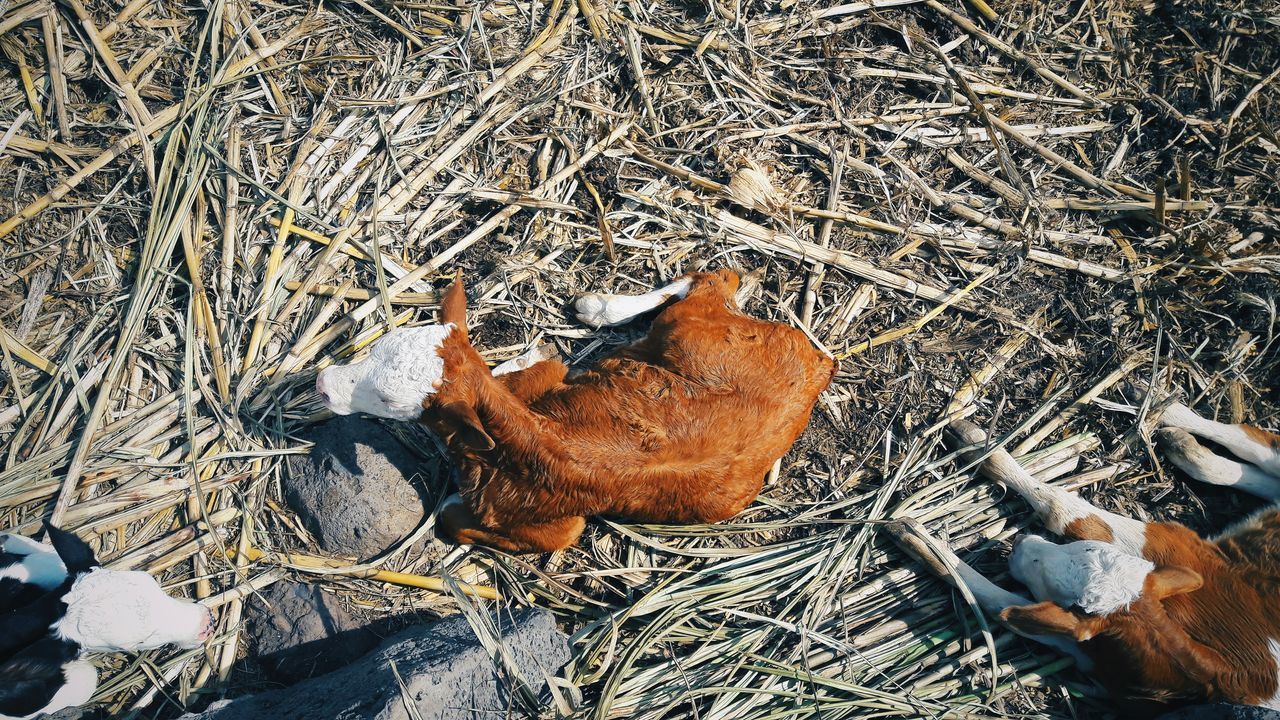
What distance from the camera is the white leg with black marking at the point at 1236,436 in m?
5.00

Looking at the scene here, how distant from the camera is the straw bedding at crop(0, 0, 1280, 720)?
4672mm

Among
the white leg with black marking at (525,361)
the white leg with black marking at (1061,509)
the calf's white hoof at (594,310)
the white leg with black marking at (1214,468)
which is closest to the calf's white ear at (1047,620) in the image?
the white leg with black marking at (1061,509)

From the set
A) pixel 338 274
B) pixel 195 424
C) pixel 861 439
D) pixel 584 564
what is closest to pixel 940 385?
pixel 861 439

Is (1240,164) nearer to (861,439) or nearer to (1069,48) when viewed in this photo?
(1069,48)

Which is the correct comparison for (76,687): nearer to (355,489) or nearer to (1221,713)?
(355,489)

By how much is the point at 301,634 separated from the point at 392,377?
1.77 metres

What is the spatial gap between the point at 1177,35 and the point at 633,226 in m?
4.69

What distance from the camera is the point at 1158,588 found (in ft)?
14.2

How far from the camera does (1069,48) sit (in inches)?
229

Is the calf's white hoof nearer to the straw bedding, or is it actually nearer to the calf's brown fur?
the straw bedding

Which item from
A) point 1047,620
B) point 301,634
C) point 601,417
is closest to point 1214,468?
point 1047,620

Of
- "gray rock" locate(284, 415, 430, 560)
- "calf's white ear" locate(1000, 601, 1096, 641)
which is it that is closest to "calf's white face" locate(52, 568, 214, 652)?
"gray rock" locate(284, 415, 430, 560)

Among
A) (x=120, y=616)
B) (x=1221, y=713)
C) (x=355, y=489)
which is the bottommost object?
(x=1221, y=713)

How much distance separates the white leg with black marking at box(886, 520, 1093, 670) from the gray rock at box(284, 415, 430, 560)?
3.21m
